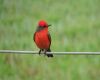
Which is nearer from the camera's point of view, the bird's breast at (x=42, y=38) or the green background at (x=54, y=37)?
the bird's breast at (x=42, y=38)

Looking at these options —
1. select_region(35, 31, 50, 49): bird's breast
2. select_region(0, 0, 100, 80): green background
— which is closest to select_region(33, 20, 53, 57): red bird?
select_region(35, 31, 50, 49): bird's breast

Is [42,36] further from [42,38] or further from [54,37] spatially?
[54,37]

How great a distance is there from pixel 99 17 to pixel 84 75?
2502mm

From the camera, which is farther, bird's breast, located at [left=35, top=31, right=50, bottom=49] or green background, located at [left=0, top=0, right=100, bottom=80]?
green background, located at [left=0, top=0, right=100, bottom=80]

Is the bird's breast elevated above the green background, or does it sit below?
above

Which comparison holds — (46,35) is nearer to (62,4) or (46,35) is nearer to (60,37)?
(60,37)

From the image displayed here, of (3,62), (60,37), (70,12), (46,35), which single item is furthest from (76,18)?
(46,35)

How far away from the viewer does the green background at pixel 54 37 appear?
1058 cm

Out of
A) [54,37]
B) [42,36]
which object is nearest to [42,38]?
[42,36]

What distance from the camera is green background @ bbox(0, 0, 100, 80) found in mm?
10578

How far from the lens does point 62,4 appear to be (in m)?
13.6

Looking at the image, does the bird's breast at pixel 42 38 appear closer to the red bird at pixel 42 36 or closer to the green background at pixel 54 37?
the red bird at pixel 42 36

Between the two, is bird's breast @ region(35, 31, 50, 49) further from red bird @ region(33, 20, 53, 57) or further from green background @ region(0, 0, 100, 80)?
green background @ region(0, 0, 100, 80)

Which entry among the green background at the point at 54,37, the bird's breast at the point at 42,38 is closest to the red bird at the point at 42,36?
the bird's breast at the point at 42,38
